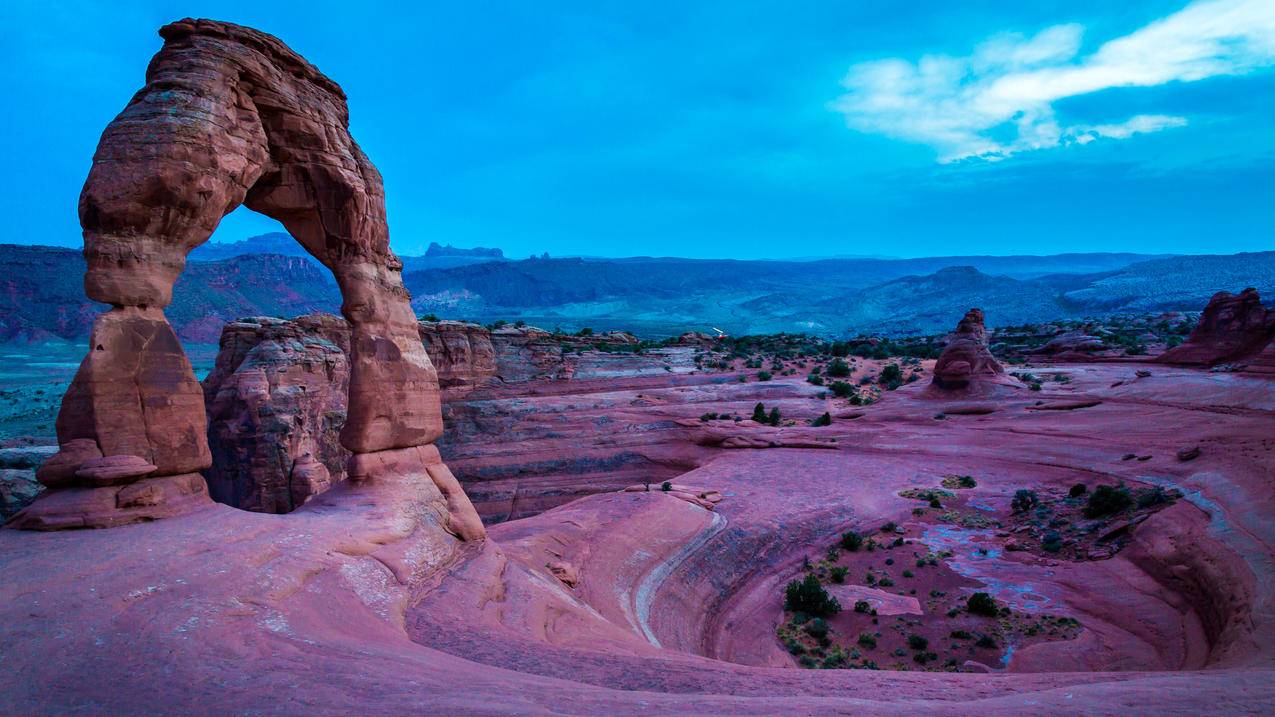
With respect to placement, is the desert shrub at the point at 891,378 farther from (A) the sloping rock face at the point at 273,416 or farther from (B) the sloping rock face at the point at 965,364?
(A) the sloping rock face at the point at 273,416

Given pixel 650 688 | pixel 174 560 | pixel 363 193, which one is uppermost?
pixel 363 193

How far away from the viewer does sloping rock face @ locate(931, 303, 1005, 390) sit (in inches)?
1141

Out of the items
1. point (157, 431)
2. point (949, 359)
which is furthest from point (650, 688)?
point (949, 359)

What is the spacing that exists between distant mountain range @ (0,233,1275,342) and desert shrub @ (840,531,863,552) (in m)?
84.2

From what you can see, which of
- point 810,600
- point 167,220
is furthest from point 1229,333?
point 167,220

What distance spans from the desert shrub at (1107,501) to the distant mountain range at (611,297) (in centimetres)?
8827

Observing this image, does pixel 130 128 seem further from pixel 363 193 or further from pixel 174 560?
pixel 174 560

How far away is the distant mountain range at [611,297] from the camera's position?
73000mm

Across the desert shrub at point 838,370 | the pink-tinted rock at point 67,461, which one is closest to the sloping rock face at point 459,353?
the desert shrub at point 838,370

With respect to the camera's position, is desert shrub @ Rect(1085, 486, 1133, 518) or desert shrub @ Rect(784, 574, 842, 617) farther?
desert shrub @ Rect(1085, 486, 1133, 518)

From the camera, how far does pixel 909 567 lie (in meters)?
14.0

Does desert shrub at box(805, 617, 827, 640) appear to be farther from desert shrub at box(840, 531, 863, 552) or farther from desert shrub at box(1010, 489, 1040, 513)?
desert shrub at box(1010, 489, 1040, 513)

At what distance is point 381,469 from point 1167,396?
2758 cm

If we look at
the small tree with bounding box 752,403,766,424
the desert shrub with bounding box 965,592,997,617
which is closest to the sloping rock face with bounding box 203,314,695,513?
the small tree with bounding box 752,403,766,424
